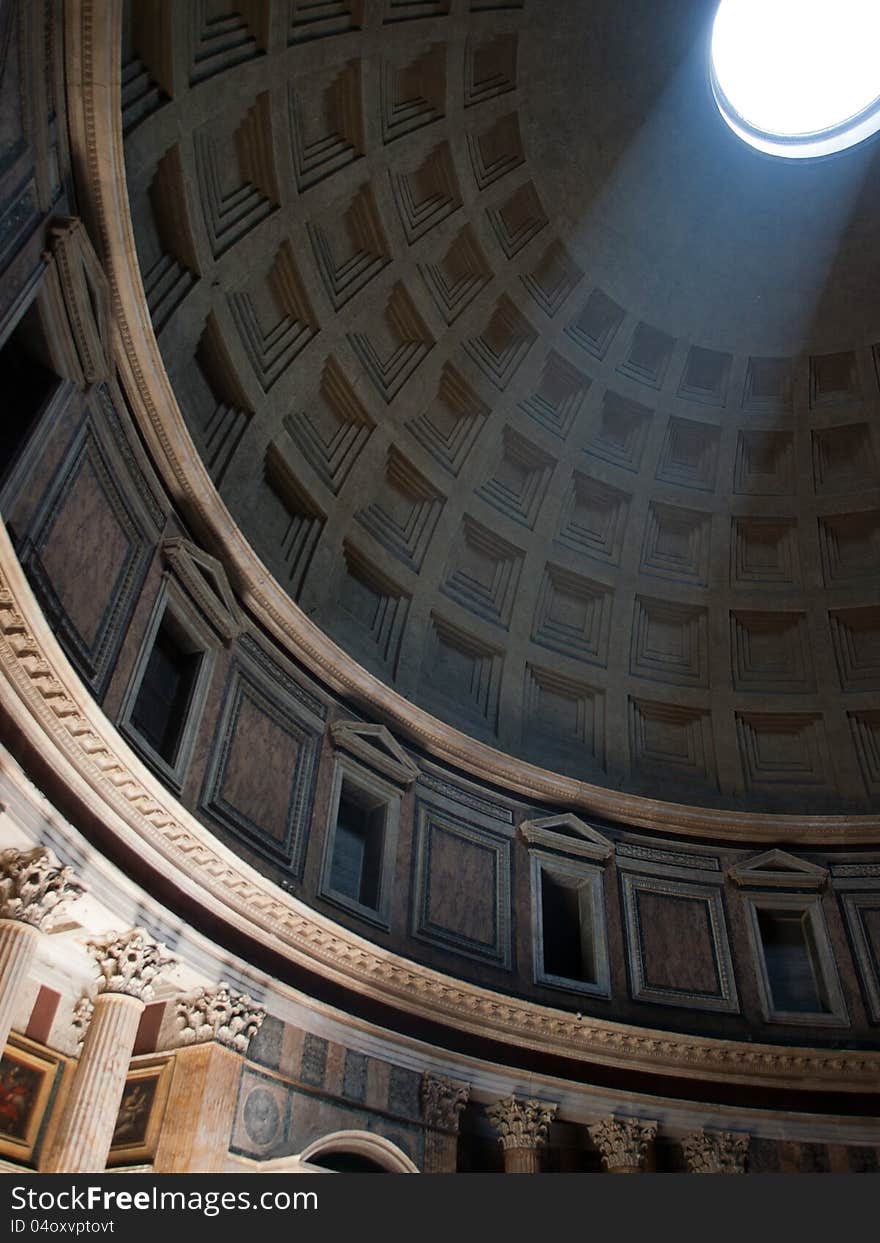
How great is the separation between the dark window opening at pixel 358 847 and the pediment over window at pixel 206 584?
2873mm

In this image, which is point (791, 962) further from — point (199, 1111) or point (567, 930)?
point (199, 1111)

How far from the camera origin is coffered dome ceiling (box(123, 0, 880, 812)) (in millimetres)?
14094

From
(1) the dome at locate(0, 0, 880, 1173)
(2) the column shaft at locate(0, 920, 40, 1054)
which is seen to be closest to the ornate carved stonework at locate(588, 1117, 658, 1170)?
(1) the dome at locate(0, 0, 880, 1173)

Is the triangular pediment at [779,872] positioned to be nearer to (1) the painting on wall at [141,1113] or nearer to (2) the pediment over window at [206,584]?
(2) the pediment over window at [206,584]

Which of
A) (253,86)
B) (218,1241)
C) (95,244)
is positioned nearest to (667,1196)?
(218,1241)

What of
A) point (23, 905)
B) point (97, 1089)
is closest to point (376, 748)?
point (97, 1089)

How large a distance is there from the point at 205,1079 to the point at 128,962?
145cm

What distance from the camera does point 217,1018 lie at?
33.2 ft

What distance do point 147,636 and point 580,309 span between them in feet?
36.8

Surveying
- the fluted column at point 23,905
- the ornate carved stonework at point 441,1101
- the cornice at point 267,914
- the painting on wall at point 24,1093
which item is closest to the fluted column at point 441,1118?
the ornate carved stonework at point 441,1101

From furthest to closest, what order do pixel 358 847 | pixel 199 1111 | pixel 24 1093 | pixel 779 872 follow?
1. pixel 779 872
2. pixel 358 847
3. pixel 24 1093
4. pixel 199 1111

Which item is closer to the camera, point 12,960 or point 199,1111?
point 12,960

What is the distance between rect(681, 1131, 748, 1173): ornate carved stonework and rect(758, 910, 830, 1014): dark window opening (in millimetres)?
2501

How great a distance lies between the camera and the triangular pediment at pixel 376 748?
1397 cm
